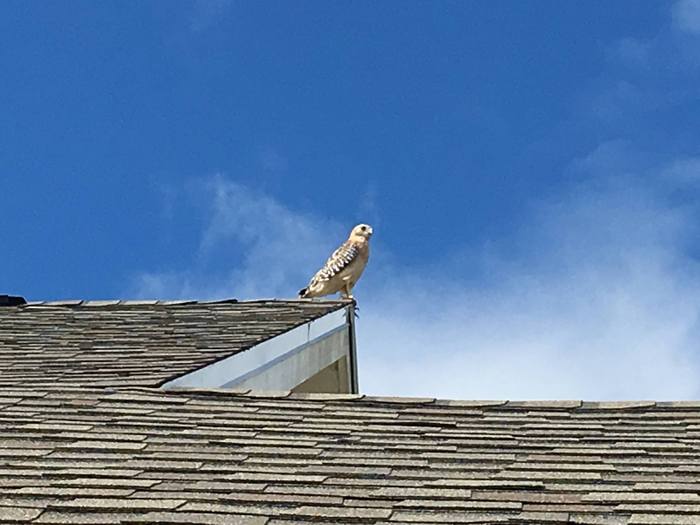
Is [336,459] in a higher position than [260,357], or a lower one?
lower

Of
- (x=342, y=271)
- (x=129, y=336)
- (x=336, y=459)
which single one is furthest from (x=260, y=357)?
(x=342, y=271)

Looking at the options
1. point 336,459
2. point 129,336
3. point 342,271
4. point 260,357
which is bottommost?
point 336,459

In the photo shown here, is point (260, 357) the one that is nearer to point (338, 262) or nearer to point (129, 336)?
point (129, 336)

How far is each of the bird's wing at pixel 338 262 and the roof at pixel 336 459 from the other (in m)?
4.56

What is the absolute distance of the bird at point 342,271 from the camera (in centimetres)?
952

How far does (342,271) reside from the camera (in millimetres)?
9617

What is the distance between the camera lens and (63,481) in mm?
3586

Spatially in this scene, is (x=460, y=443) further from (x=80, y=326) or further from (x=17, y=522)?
(x=80, y=326)

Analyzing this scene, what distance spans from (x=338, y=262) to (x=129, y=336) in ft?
10.1

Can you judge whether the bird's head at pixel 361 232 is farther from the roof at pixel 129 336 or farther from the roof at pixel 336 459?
the roof at pixel 336 459

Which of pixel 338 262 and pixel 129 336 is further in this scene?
pixel 338 262

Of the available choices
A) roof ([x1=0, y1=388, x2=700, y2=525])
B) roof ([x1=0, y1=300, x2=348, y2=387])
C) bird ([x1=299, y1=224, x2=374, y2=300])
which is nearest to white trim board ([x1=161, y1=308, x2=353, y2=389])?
roof ([x1=0, y1=300, x2=348, y2=387])

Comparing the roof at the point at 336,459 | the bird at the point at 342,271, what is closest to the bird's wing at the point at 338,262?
the bird at the point at 342,271

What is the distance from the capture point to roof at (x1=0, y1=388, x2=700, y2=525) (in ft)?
10.6
